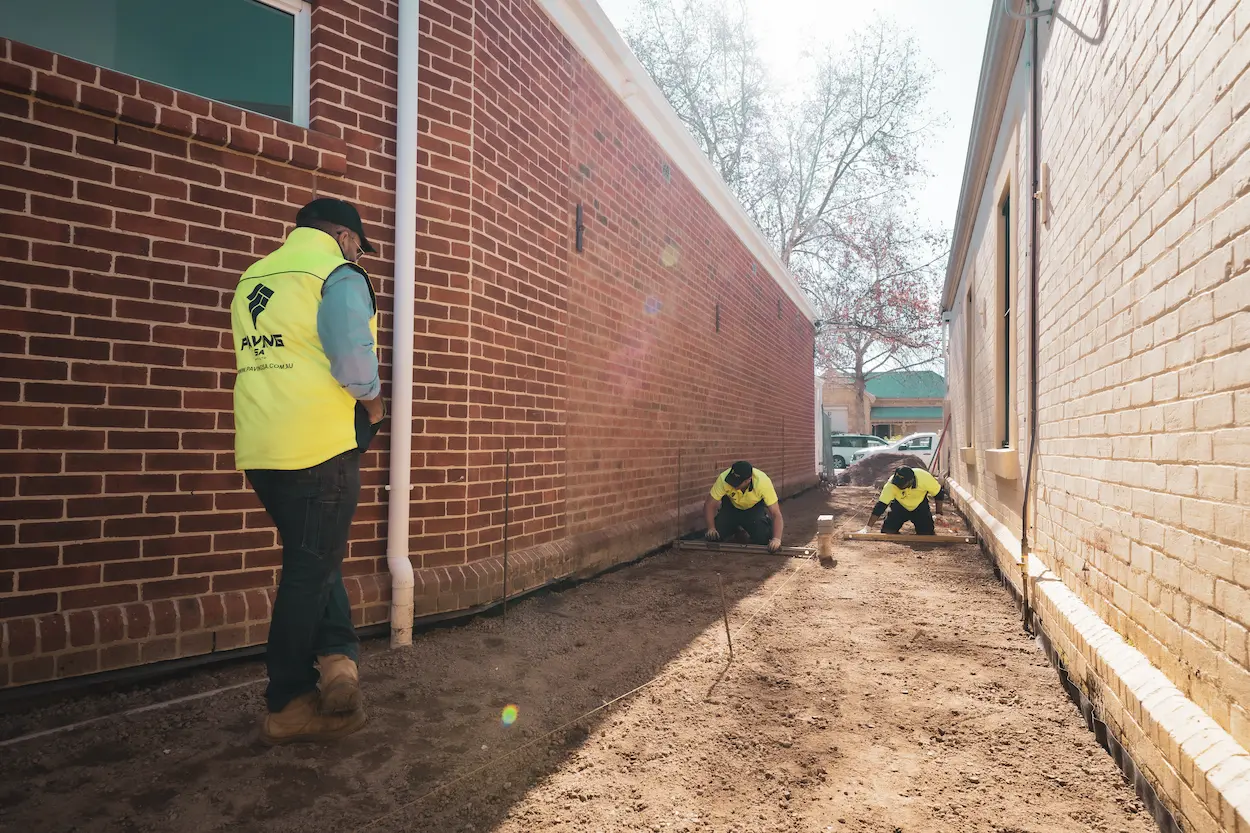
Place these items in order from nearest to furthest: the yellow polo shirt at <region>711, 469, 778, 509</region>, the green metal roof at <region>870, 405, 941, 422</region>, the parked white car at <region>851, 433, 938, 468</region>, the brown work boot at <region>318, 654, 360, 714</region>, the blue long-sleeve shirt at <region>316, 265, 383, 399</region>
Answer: the blue long-sleeve shirt at <region>316, 265, 383, 399</region>, the brown work boot at <region>318, 654, 360, 714</region>, the yellow polo shirt at <region>711, 469, 778, 509</region>, the parked white car at <region>851, 433, 938, 468</region>, the green metal roof at <region>870, 405, 941, 422</region>

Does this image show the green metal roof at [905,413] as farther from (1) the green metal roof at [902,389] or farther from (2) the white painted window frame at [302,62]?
(2) the white painted window frame at [302,62]

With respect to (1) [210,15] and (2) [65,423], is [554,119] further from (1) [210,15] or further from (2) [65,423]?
(2) [65,423]

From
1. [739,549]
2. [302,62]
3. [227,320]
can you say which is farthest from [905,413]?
[227,320]

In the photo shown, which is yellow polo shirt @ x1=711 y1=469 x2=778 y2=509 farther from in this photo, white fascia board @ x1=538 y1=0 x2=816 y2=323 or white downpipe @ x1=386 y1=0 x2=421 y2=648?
white downpipe @ x1=386 y1=0 x2=421 y2=648

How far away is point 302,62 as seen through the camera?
375 cm

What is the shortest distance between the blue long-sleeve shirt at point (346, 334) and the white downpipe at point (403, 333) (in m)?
1.28

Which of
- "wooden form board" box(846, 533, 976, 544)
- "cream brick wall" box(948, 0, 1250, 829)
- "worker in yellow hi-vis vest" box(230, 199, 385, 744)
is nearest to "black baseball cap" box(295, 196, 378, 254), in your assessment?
"worker in yellow hi-vis vest" box(230, 199, 385, 744)

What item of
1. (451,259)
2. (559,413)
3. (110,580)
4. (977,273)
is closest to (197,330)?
(110,580)

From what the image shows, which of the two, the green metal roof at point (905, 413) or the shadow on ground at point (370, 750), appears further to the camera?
the green metal roof at point (905, 413)

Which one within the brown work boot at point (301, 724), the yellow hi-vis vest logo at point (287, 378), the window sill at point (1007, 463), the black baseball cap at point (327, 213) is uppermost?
the black baseball cap at point (327, 213)

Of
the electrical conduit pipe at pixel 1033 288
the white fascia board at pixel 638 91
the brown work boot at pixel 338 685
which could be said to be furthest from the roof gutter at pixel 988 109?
the brown work boot at pixel 338 685

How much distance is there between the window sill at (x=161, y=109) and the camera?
2.79 meters

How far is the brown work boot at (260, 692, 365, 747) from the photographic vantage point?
2.57 meters

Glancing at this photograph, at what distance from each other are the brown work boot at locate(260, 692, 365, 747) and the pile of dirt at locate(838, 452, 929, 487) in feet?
58.2
